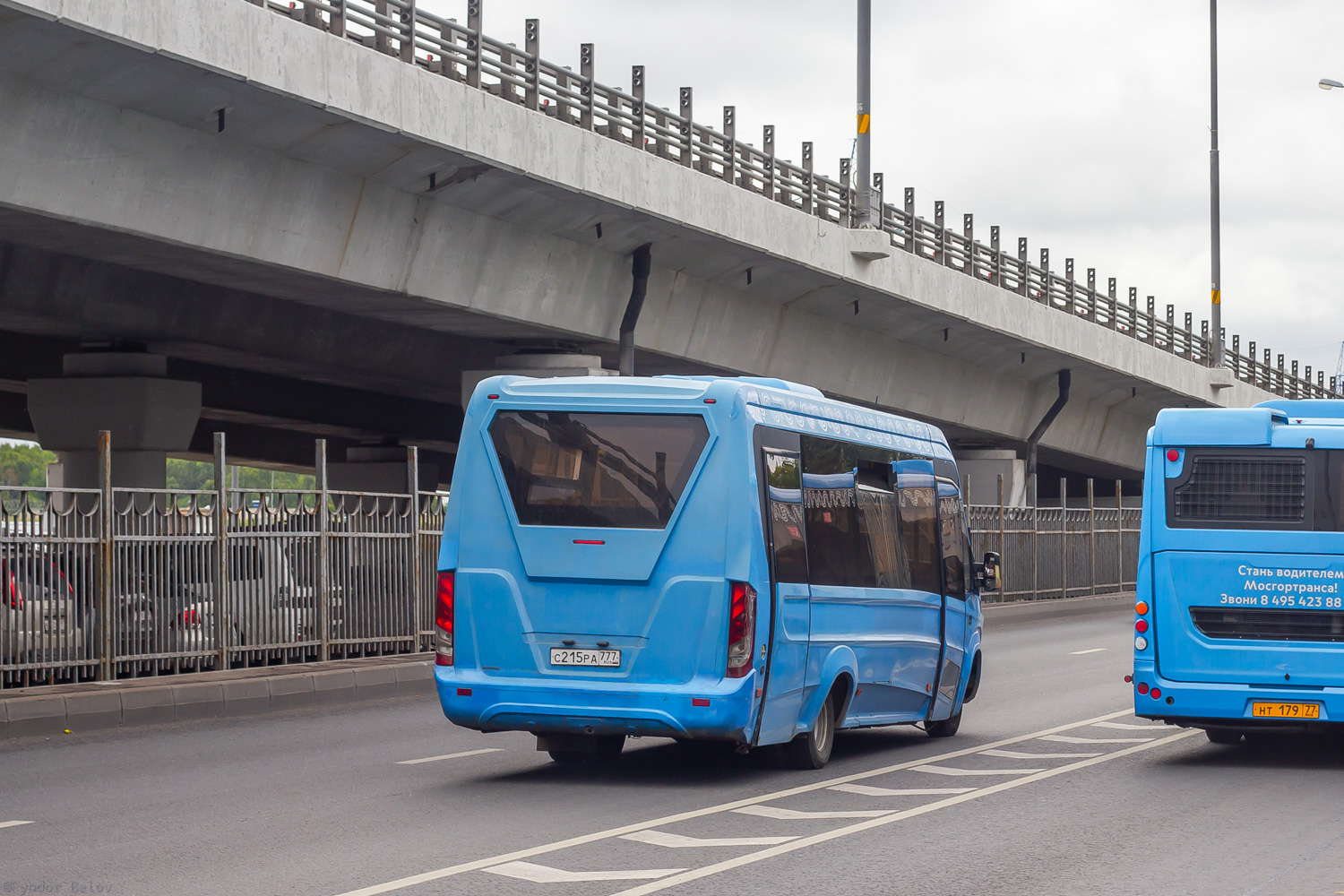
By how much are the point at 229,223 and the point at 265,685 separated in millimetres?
5970

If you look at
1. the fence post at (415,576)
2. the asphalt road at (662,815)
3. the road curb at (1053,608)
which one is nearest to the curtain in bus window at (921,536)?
the asphalt road at (662,815)

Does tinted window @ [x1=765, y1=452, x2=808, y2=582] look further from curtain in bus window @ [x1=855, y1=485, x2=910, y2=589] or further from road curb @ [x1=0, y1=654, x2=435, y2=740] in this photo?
road curb @ [x1=0, y1=654, x2=435, y2=740]

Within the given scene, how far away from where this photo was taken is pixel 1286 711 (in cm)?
1201

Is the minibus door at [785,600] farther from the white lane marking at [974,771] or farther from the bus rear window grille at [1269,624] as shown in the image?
the bus rear window grille at [1269,624]

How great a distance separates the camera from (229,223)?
63.8 feet

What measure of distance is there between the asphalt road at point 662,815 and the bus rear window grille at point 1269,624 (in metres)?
0.95

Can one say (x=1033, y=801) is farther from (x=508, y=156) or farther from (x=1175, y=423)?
(x=508, y=156)

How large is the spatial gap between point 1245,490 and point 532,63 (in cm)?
1308

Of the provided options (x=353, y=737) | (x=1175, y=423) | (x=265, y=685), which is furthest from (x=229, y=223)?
(x=1175, y=423)

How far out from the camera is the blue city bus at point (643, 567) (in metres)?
10.4

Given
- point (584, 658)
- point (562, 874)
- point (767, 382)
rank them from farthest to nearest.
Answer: point (767, 382) < point (584, 658) < point (562, 874)

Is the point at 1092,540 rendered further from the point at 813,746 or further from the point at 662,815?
the point at 662,815

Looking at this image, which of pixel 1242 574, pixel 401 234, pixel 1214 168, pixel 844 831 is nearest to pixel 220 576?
pixel 401 234

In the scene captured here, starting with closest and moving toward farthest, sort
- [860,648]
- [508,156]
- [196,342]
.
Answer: [860,648] < [508,156] < [196,342]
